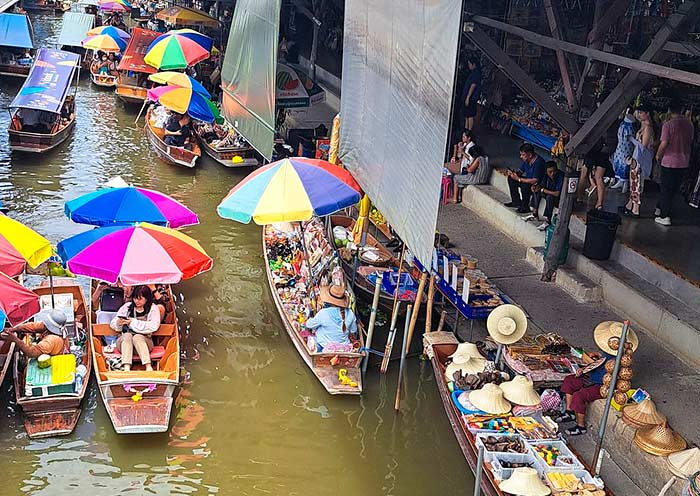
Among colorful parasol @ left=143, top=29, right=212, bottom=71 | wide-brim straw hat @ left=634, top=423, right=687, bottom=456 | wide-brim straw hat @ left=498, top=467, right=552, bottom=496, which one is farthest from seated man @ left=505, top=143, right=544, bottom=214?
colorful parasol @ left=143, top=29, right=212, bottom=71

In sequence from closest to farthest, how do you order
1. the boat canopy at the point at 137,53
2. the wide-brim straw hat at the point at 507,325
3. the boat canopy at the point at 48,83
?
the wide-brim straw hat at the point at 507,325
the boat canopy at the point at 48,83
the boat canopy at the point at 137,53

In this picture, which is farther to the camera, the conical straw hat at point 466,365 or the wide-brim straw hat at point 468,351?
the wide-brim straw hat at point 468,351

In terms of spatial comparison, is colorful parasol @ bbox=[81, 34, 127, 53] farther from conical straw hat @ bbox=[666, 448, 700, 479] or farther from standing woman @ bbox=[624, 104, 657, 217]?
conical straw hat @ bbox=[666, 448, 700, 479]

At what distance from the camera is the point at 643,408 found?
7719 mm

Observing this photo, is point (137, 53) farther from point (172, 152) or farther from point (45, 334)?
point (45, 334)


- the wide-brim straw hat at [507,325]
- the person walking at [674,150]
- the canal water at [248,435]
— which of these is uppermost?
the person walking at [674,150]

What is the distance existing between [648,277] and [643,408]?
3.13 m

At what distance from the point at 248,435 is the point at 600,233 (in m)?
5.42

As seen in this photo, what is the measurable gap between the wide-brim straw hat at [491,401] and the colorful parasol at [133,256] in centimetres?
361

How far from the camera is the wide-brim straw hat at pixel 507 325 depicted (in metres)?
8.68

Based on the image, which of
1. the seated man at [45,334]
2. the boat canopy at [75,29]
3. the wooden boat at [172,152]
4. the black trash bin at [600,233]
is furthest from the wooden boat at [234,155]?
the boat canopy at [75,29]

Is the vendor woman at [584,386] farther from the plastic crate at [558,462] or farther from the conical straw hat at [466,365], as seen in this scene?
the conical straw hat at [466,365]

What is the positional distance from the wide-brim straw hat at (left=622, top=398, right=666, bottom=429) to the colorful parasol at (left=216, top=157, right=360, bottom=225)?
4.35 m

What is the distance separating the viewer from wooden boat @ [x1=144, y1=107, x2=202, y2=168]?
673 inches
